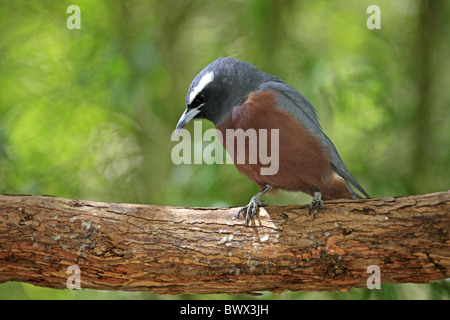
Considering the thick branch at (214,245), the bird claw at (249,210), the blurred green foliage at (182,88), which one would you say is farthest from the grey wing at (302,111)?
the blurred green foliage at (182,88)

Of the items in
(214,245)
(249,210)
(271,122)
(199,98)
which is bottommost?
(214,245)

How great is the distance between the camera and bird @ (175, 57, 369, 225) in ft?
11.1

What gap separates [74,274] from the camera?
2957 mm

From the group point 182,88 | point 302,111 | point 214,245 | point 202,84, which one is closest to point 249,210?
point 214,245

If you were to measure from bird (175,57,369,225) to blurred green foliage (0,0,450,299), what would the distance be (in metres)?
1.49

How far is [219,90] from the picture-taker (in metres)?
3.59

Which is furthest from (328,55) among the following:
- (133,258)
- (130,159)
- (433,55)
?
(133,258)

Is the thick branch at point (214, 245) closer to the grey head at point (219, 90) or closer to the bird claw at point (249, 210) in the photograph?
the bird claw at point (249, 210)

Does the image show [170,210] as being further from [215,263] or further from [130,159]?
[130,159]

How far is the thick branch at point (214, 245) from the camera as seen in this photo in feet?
9.19

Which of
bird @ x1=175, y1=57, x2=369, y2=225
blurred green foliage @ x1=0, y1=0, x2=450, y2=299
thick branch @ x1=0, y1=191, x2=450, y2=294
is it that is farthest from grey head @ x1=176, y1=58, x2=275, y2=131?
blurred green foliage @ x1=0, y1=0, x2=450, y2=299

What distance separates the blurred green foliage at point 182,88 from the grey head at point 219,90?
155 centimetres

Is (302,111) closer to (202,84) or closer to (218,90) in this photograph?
(218,90)

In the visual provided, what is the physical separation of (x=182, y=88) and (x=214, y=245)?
10.7 ft
